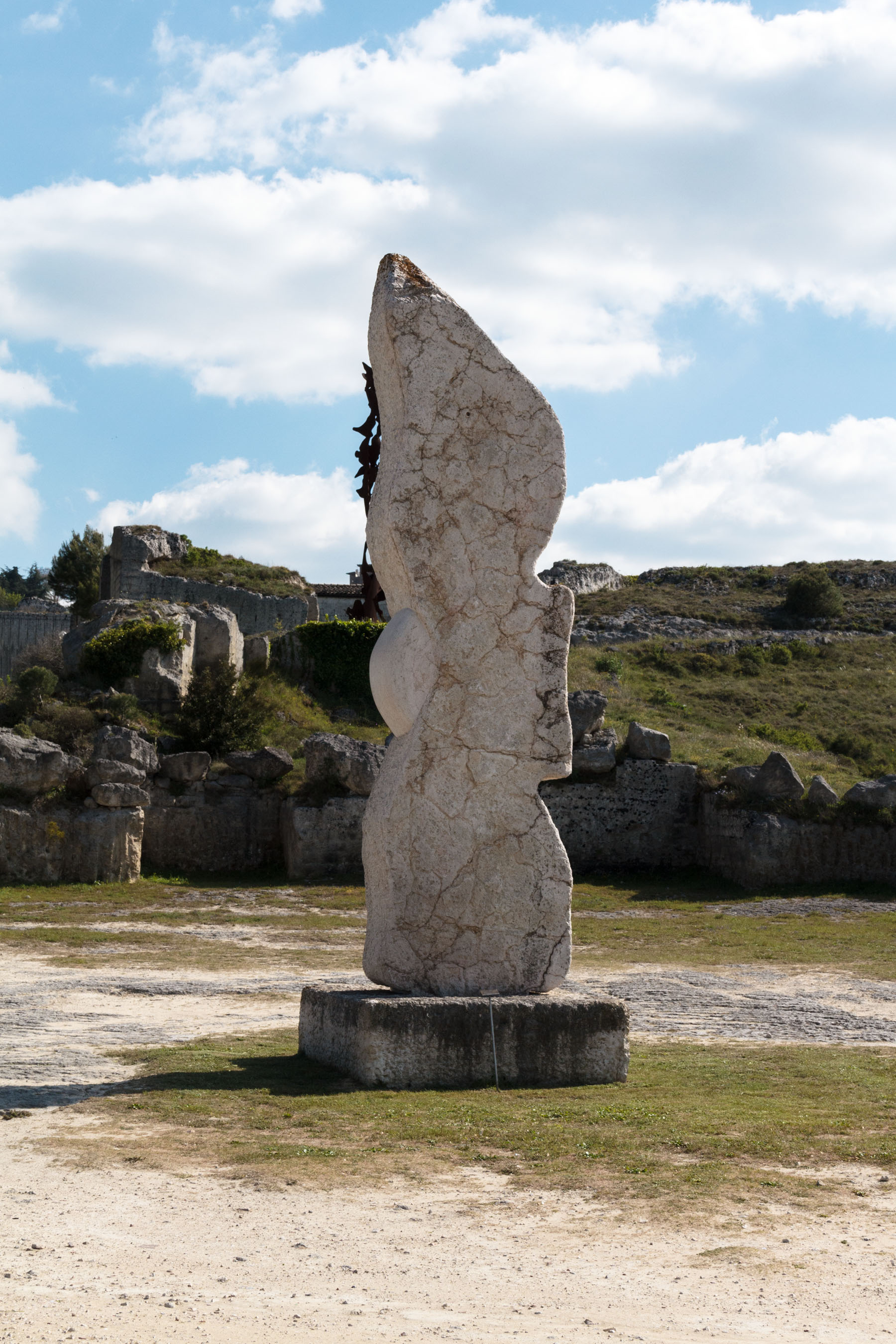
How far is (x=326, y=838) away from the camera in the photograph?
14.9 metres

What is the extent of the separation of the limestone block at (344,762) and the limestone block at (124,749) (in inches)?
74.4

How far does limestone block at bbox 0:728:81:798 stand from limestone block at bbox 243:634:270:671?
5.72 meters

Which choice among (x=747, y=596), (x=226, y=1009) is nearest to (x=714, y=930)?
(x=226, y=1009)

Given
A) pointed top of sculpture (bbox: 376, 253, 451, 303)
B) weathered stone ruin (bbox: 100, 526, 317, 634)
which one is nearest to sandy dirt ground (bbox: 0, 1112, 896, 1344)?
pointed top of sculpture (bbox: 376, 253, 451, 303)

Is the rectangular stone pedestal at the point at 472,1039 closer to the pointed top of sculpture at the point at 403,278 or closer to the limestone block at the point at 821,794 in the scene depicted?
the pointed top of sculpture at the point at 403,278

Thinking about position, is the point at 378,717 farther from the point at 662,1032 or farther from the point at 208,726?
the point at 662,1032

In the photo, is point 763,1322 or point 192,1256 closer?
point 763,1322

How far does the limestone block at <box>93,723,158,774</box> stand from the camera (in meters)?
14.6

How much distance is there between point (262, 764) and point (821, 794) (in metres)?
6.88

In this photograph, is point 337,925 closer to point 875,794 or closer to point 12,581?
point 875,794

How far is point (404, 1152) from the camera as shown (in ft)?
12.9

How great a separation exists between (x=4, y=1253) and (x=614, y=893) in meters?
12.5

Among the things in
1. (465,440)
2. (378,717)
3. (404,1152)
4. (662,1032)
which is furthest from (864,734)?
(404,1152)

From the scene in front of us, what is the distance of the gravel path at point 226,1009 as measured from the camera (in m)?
5.35
